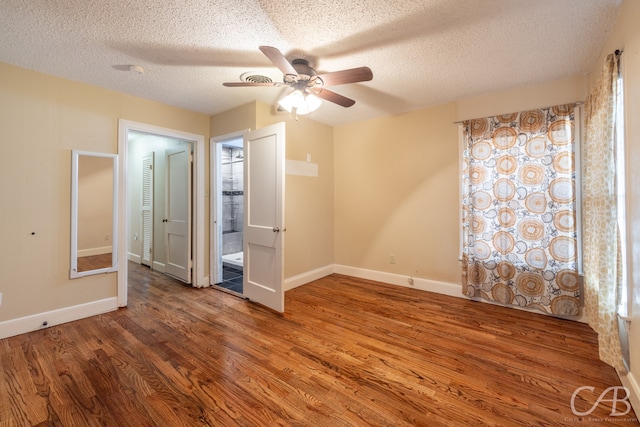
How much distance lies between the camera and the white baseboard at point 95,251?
277 centimetres

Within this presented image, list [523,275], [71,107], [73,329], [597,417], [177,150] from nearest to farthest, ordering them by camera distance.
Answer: [597,417], [73,329], [71,107], [523,275], [177,150]

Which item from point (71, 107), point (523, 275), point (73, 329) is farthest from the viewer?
point (523, 275)

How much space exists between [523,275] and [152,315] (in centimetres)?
403

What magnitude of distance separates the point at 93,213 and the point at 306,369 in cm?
281

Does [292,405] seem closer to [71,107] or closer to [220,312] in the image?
[220,312]

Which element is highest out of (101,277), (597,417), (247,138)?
(247,138)

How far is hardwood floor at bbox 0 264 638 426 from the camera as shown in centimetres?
151

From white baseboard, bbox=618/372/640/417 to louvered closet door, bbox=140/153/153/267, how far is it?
5677 mm

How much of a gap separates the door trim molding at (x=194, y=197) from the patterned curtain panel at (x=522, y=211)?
137 inches

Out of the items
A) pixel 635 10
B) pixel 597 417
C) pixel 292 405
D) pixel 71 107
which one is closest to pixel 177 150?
pixel 71 107

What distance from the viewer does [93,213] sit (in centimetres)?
288

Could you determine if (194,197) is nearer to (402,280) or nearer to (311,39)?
(311,39)

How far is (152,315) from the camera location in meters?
2.81

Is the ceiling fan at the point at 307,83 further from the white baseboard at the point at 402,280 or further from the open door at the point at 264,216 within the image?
the white baseboard at the point at 402,280
